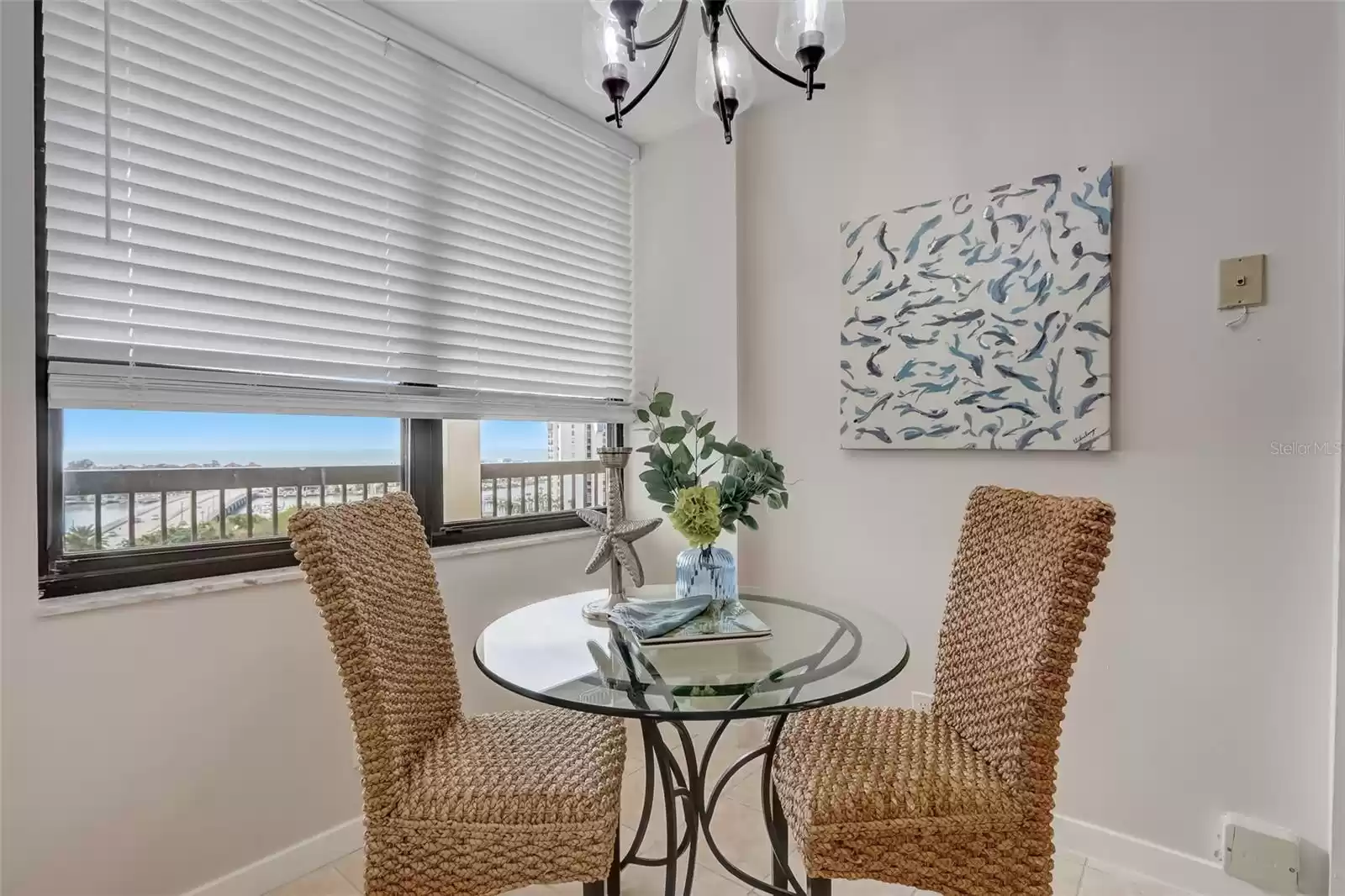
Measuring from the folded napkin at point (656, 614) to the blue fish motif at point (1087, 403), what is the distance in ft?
3.78

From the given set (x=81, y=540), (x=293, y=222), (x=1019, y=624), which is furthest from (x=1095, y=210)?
(x=81, y=540)

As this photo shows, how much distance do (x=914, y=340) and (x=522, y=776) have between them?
165 centimetres

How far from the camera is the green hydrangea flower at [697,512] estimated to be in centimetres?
145

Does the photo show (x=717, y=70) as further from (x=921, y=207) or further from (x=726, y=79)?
(x=921, y=207)

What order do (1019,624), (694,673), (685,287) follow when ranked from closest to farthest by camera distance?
1. (694,673)
2. (1019,624)
3. (685,287)

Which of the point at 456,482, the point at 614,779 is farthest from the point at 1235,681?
the point at 456,482

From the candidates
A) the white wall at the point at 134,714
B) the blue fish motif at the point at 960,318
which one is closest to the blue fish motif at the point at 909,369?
the blue fish motif at the point at 960,318

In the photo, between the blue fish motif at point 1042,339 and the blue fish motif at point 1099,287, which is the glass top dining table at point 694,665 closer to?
the blue fish motif at point 1042,339

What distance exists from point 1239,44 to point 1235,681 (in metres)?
1.57

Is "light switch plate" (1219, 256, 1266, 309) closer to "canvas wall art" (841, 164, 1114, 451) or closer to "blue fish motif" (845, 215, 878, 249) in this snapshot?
"canvas wall art" (841, 164, 1114, 451)

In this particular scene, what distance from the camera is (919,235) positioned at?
2080 mm

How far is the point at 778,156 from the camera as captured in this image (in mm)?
2461

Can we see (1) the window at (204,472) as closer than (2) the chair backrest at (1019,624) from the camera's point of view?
No

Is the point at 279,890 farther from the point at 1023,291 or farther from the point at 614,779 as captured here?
the point at 1023,291
